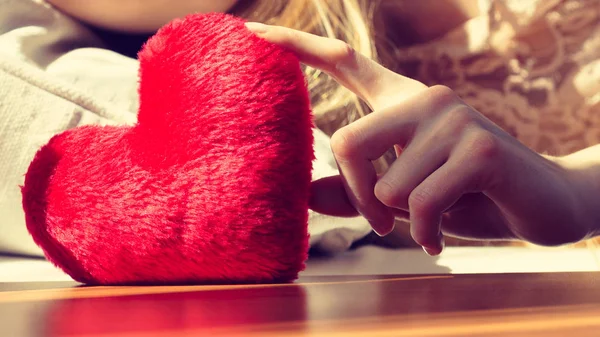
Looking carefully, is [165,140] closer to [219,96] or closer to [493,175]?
[219,96]

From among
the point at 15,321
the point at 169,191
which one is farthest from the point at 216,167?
the point at 15,321

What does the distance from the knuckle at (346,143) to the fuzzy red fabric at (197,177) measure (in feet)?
0.08

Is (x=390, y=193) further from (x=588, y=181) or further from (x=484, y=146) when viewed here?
(x=588, y=181)

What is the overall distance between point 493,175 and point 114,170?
23cm

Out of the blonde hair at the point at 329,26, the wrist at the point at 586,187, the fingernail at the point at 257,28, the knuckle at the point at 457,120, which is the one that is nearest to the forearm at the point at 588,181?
the wrist at the point at 586,187

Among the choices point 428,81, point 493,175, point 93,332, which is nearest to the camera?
point 93,332

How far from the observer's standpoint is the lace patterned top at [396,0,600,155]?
0.84 m

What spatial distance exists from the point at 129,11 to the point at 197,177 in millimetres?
490

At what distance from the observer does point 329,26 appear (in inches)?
33.6

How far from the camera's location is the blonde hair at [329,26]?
0.81 metres

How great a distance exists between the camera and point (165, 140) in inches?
14.8

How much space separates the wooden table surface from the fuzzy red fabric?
0.8 inches

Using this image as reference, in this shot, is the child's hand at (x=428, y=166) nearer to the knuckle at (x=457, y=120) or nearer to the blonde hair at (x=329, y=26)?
the knuckle at (x=457, y=120)

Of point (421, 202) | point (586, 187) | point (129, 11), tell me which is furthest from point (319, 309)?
point (129, 11)
